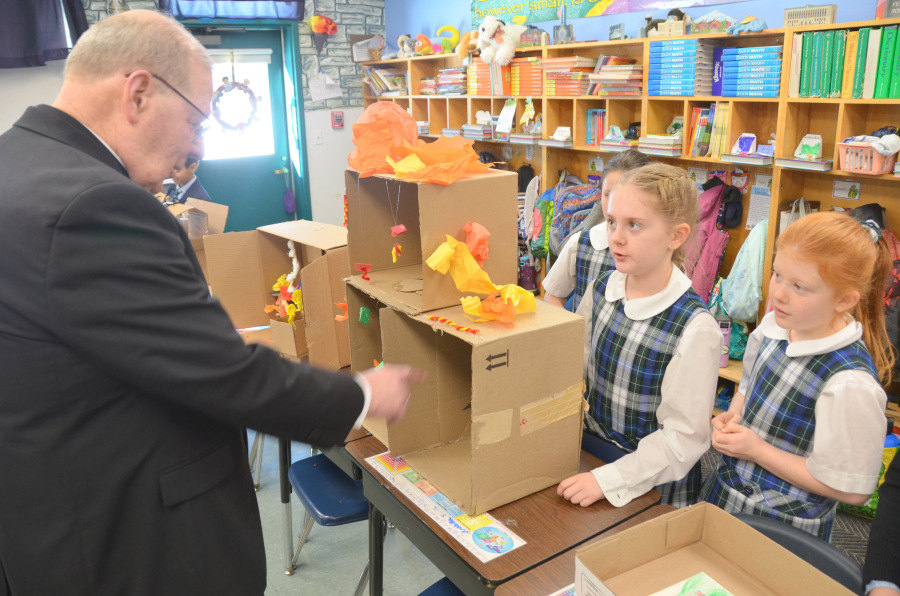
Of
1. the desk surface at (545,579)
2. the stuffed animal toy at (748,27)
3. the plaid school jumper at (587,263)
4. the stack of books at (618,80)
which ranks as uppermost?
the stuffed animal toy at (748,27)

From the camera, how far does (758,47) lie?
3217mm

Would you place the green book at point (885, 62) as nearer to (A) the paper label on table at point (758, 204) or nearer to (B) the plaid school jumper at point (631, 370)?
Result: (A) the paper label on table at point (758, 204)

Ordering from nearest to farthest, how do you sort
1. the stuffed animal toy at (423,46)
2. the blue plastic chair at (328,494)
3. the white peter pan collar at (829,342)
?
the white peter pan collar at (829,342) < the blue plastic chair at (328,494) < the stuffed animal toy at (423,46)

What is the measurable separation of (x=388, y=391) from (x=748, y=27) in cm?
294

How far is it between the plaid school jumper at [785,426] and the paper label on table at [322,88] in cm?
525

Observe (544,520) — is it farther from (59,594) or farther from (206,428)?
(59,594)

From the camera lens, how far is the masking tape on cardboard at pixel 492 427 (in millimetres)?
1193

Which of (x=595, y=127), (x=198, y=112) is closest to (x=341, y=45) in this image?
(x=595, y=127)

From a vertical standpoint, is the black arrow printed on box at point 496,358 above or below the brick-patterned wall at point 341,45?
below

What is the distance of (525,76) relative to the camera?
4.57 meters

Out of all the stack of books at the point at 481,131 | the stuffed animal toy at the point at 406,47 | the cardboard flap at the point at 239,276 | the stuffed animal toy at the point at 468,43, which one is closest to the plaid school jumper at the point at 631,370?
the cardboard flap at the point at 239,276

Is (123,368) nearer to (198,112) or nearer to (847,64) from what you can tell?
(198,112)

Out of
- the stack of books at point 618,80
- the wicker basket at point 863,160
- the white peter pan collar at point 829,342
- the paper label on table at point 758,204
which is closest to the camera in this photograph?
the white peter pan collar at point 829,342

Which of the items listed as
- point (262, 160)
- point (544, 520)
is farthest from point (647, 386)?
point (262, 160)
